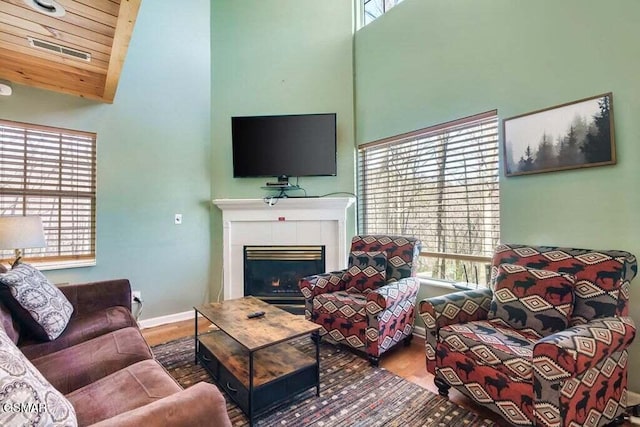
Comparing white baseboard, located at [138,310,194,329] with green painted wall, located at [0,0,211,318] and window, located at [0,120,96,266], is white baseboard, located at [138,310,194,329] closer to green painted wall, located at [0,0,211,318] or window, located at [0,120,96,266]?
green painted wall, located at [0,0,211,318]

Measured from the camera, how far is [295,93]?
3.74 metres

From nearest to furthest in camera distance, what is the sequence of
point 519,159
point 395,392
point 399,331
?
point 395,392 → point 519,159 → point 399,331

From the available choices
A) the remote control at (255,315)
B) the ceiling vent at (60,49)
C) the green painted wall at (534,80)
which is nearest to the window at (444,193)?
the green painted wall at (534,80)

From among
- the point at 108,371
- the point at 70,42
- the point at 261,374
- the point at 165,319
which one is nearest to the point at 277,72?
the point at 70,42

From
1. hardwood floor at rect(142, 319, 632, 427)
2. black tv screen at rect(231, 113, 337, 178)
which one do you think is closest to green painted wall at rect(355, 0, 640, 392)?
black tv screen at rect(231, 113, 337, 178)

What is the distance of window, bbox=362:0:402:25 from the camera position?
3.49 meters

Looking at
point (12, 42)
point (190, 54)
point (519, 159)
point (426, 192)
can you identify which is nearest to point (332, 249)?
point (426, 192)

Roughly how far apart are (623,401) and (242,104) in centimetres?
413

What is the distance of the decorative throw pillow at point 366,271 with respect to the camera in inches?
108

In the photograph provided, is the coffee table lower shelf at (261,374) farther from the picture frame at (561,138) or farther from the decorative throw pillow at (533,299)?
the picture frame at (561,138)

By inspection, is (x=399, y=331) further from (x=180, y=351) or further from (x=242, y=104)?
(x=242, y=104)

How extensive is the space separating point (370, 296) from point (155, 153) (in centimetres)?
276

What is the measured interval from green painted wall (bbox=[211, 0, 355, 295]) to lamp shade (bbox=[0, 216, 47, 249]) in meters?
1.72

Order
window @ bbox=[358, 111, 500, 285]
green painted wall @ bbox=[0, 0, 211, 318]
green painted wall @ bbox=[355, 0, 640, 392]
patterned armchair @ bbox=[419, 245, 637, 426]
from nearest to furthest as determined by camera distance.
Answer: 1. patterned armchair @ bbox=[419, 245, 637, 426]
2. green painted wall @ bbox=[355, 0, 640, 392]
3. window @ bbox=[358, 111, 500, 285]
4. green painted wall @ bbox=[0, 0, 211, 318]
